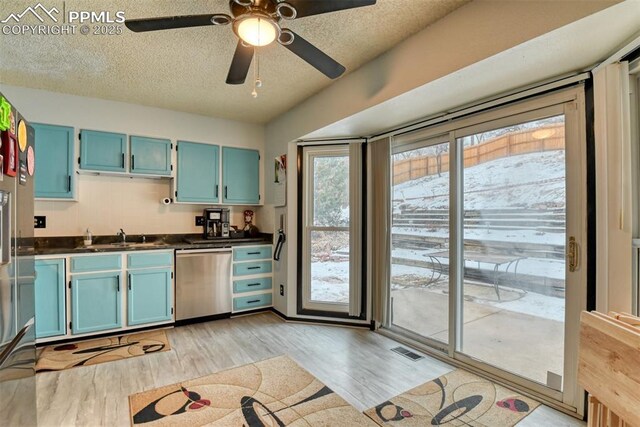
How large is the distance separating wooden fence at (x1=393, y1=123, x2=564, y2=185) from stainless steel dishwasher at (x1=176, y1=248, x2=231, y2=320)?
7.93ft

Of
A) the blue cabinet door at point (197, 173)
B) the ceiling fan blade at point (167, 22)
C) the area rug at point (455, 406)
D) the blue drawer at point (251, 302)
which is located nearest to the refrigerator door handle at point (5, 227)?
the ceiling fan blade at point (167, 22)

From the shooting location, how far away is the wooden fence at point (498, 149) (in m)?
2.11

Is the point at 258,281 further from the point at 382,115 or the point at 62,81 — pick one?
the point at 62,81

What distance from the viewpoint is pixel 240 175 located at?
417 cm

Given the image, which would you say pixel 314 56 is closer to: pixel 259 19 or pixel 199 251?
pixel 259 19

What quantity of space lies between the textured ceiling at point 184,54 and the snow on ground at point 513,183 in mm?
1201

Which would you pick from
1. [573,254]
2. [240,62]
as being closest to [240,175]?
[240,62]

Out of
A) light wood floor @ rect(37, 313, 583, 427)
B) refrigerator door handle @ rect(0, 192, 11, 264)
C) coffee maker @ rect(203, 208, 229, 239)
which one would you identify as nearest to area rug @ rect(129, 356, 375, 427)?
light wood floor @ rect(37, 313, 583, 427)

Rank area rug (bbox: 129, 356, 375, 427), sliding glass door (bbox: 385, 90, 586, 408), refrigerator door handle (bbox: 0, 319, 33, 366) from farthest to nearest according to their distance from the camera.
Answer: sliding glass door (bbox: 385, 90, 586, 408) → area rug (bbox: 129, 356, 375, 427) → refrigerator door handle (bbox: 0, 319, 33, 366)

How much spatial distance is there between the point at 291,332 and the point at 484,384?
1875 millimetres

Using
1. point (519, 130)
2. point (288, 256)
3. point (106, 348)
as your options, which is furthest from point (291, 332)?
point (519, 130)

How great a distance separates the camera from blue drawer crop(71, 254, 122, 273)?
2973 millimetres

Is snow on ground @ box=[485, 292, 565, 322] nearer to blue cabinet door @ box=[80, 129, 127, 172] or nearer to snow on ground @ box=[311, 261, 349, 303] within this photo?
snow on ground @ box=[311, 261, 349, 303]

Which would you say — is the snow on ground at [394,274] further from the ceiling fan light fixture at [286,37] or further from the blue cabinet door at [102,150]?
the blue cabinet door at [102,150]
